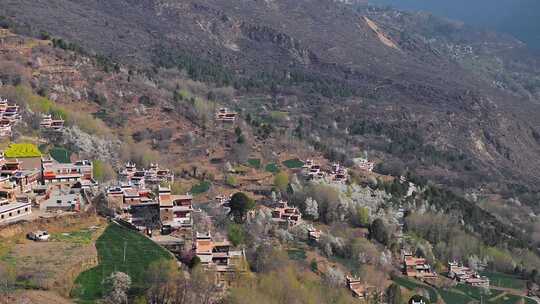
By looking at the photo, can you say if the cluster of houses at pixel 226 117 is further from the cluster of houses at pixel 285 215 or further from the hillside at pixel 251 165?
the cluster of houses at pixel 285 215

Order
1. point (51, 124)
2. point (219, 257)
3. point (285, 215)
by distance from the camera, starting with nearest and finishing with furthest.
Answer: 1. point (219, 257)
2. point (285, 215)
3. point (51, 124)

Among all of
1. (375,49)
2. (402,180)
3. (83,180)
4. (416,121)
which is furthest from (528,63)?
(83,180)

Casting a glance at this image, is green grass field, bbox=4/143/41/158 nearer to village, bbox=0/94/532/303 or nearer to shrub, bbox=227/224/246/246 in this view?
village, bbox=0/94/532/303

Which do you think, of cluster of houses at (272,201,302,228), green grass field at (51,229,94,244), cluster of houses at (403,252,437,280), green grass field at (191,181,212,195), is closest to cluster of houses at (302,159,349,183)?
cluster of houses at (272,201,302,228)

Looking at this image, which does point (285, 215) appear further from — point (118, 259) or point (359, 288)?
point (118, 259)

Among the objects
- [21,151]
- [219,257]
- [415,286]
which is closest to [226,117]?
[21,151]

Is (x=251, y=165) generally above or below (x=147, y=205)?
below

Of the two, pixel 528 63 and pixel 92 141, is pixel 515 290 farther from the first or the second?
pixel 528 63
